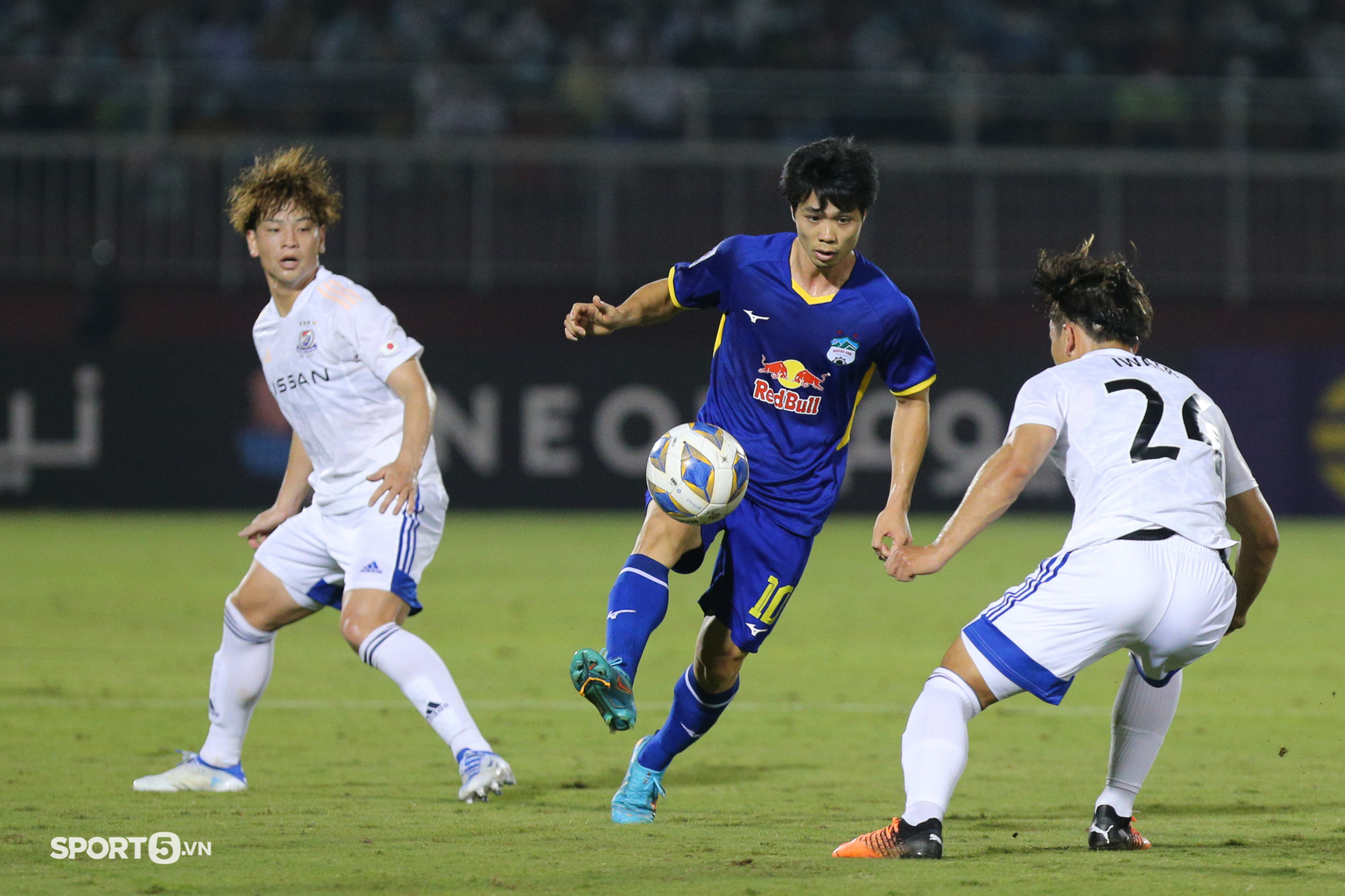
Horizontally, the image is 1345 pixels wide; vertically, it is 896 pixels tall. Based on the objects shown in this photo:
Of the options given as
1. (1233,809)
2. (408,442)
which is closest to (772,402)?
(408,442)

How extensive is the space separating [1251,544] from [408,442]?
2.77 metres

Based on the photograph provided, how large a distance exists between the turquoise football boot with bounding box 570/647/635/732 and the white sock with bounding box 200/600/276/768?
1.60 meters

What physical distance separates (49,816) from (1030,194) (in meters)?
15.7

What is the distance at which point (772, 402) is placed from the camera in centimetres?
596

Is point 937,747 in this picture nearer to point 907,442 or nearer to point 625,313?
point 907,442

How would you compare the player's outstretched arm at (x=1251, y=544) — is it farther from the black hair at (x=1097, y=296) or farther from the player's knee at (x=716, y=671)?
the player's knee at (x=716, y=671)

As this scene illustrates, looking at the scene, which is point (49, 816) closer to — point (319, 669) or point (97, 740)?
point (97, 740)

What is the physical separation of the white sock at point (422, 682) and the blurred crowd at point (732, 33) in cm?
1541

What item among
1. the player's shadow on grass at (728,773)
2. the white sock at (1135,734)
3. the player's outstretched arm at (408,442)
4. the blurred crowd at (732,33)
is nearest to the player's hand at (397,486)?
the player's outstretched arm at (408,442)

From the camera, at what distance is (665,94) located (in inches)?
773

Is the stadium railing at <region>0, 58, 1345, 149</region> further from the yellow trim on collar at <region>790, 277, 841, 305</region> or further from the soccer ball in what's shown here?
the soccer ball

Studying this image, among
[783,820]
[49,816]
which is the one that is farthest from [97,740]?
[783,820]

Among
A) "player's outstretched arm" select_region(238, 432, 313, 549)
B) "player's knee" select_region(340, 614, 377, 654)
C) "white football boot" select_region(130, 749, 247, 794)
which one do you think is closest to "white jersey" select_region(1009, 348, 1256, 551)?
"player's knee" select_region(340, 614, 377, 654)

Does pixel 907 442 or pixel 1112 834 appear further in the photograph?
pixel 907 442
